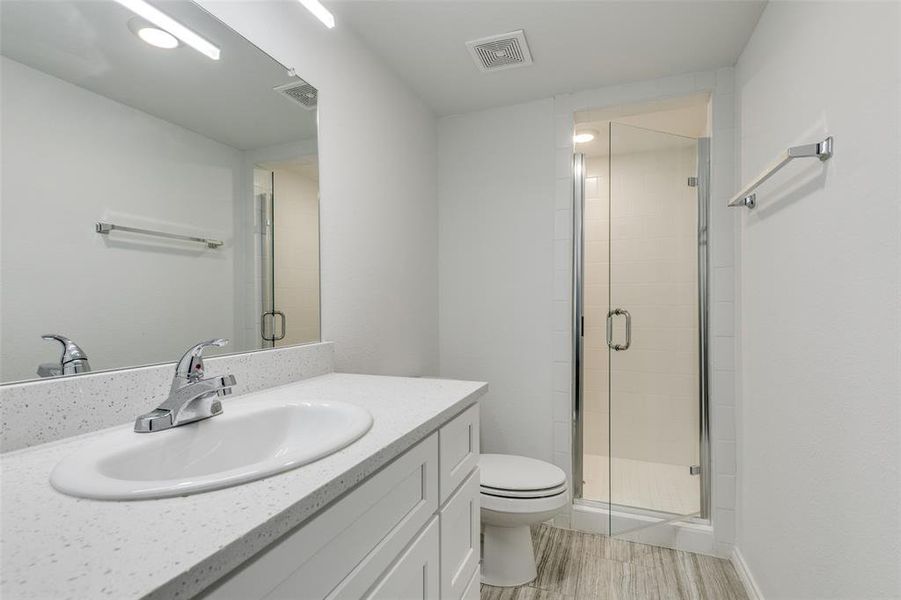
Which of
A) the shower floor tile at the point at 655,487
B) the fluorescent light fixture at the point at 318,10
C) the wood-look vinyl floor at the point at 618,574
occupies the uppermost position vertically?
the fluorescent light fixture at the point at 318,10

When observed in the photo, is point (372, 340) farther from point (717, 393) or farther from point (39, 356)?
point (717, 393)

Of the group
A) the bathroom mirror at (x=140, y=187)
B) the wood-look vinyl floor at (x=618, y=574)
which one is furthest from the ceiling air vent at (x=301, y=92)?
the wood-look vinyl floor at (x=618, y=574)

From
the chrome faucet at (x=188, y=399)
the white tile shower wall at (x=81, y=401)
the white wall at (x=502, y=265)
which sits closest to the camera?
the white tile shower wall at (x=81, y=401)

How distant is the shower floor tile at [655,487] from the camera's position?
6.97ft

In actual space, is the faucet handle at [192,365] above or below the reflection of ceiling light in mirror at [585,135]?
below

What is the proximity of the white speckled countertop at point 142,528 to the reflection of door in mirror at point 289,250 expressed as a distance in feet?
2.14

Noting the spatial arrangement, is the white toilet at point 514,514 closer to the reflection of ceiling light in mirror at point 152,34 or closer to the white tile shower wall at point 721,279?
the white tile shower wall at point 721,279

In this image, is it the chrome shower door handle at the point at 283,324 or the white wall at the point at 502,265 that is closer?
the chrome shower door handle at the point at 283,324

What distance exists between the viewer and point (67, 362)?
88 centimetres

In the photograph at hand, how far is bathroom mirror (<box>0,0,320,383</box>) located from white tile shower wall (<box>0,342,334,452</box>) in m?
0.05

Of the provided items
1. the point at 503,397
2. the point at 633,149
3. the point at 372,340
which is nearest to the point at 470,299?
the point at 503,397

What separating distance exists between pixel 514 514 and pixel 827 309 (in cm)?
127

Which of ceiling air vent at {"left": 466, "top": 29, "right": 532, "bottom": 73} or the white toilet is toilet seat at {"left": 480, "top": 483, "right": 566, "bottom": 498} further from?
ceiling air vent at {"left": 466, "top": 29, "right": 532, "bottom": 73}

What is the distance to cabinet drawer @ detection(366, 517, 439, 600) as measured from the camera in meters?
0.81
